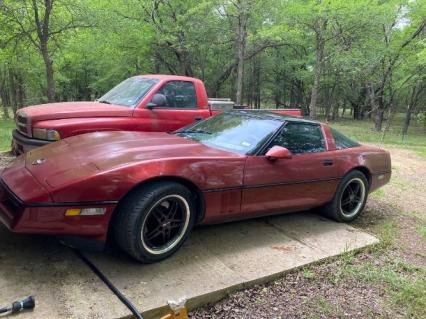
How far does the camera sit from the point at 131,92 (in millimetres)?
6668

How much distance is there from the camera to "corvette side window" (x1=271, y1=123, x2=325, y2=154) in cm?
441

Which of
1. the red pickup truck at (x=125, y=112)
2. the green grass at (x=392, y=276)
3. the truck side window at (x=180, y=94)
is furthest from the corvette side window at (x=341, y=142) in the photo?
the truck side window at (x=180, y=94)

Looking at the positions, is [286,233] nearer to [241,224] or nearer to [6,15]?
[241,224]

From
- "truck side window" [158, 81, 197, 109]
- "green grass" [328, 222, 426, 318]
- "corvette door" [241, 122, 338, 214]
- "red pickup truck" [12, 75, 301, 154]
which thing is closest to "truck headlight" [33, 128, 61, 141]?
"red pickup truck" [12, 75, 301, 154]

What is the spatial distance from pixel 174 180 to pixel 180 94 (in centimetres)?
373

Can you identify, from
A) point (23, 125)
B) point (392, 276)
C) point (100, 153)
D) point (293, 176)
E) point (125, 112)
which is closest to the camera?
point (100, 153)

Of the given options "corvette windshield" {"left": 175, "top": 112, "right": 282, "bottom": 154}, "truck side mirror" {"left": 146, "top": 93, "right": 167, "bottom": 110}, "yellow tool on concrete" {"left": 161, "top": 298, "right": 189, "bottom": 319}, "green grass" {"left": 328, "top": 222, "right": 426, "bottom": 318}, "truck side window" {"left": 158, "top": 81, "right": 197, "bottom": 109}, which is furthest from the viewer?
"truck side window" {"left": 158, "top": 81, "right": 197, "bottom": 109}

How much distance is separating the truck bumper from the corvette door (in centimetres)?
Result: 301

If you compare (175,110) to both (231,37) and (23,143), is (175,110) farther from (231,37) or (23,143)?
(231,37)

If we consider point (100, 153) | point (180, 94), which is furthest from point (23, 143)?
point (180, 94)

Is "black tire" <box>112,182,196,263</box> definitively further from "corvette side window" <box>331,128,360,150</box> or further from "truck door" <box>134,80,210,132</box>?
"truck door" <box>134,80,210,132</box>

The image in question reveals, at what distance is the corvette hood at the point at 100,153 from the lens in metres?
3.13

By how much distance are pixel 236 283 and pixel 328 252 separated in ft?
4.31

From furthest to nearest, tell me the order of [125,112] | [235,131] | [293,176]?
[125,112], [235,131], [293,176]
